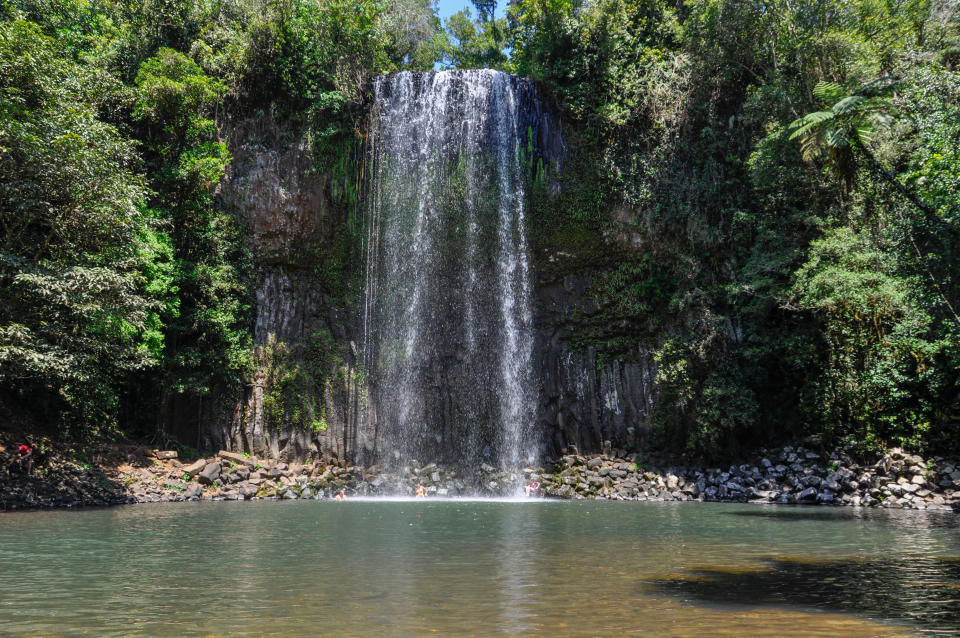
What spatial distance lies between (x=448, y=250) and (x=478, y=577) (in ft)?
56.4

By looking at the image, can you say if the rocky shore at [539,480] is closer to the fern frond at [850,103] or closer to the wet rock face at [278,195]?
the wet rock face at [278,195]

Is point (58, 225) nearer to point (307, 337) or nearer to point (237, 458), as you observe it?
point (237, 458)

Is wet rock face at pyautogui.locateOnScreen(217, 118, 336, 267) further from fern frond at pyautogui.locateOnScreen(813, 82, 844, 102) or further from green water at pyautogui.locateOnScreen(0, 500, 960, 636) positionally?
fern frond at pyautogui.locateOnScreen(813, 82, 844, 102)

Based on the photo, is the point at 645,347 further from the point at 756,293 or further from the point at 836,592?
the point at 836,592

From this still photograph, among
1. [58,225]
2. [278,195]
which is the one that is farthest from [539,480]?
[58,225]

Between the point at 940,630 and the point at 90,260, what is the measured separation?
17933 mm

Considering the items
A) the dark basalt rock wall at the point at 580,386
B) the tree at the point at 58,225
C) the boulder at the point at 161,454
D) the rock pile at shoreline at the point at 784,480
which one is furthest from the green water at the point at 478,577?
the dark basalt rock wall at the point at 580,386

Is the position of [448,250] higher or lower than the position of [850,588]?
higher

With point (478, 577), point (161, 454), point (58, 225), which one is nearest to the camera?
point (478, 577)

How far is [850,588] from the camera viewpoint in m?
5.22

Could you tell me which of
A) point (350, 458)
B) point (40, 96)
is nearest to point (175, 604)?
point (40, 96)

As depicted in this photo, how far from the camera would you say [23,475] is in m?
14.3

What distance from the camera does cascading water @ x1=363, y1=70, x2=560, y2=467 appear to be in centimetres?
2138

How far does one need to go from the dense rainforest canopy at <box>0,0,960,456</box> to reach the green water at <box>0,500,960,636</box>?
19.1 ft
